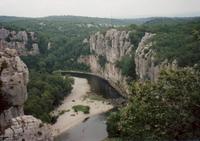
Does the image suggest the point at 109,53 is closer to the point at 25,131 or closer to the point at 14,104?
the point at 14,104

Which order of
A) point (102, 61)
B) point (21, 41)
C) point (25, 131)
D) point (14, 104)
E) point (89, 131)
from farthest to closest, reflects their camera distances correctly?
point (21, 41), point (102, 61), point (89, 131), point (14, 104), point (25, 131)

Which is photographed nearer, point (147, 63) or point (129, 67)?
point (147, 63)

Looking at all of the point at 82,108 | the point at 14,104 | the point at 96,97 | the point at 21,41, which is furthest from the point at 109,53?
the point at 14,104

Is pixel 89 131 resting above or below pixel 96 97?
above

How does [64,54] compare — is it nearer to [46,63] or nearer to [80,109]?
[46,63]

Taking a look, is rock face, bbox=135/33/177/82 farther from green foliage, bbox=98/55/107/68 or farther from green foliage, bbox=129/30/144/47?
green foliage, bbox=98/55/107/68

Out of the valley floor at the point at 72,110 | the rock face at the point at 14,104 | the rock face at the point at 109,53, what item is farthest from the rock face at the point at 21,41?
the rock face at the point at 14,104
